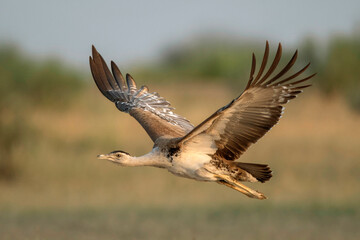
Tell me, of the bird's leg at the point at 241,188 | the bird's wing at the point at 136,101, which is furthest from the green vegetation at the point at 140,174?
the bird's leg at the point at 241,188

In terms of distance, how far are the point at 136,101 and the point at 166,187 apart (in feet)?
21.4

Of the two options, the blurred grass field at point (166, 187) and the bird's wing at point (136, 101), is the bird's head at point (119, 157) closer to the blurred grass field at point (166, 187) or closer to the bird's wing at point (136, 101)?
the bird's wing at point (136, 101)

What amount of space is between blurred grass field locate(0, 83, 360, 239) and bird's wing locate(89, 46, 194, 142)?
7.85 feet

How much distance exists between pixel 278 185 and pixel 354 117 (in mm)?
6081

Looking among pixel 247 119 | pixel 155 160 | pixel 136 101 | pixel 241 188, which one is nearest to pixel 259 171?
pixel 241 188

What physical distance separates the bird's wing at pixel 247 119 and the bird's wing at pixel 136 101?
3.67ft

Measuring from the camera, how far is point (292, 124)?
1995 cm

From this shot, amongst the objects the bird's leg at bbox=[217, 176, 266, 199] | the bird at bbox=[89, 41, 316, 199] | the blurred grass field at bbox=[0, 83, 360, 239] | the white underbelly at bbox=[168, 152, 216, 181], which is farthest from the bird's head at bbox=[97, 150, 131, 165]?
the blurred grass field at bbox=[0, 83, 360, 239]

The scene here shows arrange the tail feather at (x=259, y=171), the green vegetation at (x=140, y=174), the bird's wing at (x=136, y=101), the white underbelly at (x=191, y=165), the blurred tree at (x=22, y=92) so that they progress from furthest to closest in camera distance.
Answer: the blurred tree at (x=22, y=92) < the green vegetation at (x=140, y=174) < the bird's wing at (x=136, y=101) < the tail feather at (x=259, y=171) < the white underbelly at (x=191, y=165)

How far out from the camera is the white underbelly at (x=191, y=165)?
7.12 meters

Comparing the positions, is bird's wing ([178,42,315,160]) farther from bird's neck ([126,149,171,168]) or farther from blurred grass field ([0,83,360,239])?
blurred grass field ([0,83,360,239])

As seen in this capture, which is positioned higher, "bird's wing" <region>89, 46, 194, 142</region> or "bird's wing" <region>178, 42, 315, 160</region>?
"bird's wing" <region>89, 46, 194, 142</region>

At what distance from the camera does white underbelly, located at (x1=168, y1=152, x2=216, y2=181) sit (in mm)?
7117

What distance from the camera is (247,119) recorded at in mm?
6969
